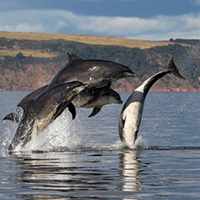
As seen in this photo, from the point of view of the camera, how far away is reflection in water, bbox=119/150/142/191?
1468cm

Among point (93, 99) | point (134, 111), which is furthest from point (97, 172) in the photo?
point (93, 99)

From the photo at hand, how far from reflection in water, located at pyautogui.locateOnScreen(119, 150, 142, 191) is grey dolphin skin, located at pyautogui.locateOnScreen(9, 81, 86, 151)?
2.95 meters

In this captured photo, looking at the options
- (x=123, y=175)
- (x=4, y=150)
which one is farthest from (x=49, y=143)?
(x=123, y=175)

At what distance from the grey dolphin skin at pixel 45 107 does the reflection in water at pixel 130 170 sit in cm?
295

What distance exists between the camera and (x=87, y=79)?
885 inches

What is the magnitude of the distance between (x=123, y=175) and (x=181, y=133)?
59.8 feet

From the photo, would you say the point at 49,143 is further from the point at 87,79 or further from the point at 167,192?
the point at 167,192

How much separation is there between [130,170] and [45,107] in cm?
553

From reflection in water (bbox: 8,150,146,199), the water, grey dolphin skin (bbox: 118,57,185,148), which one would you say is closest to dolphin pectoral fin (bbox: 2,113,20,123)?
the water

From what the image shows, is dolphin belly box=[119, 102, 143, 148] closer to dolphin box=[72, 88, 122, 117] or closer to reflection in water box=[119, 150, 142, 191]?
dolphin box=[72, 88, 122, 117]

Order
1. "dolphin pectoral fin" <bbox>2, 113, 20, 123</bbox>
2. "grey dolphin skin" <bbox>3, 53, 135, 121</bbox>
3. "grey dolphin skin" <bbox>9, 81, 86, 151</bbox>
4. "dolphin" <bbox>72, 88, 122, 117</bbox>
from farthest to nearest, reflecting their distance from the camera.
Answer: "dolphin pectoral fin" <bbox>2, 113, 20, 123</bbox>, "dolphin" <bbox>72, 88, 122, 117</bbox>, "grey dolphin skin" <bbox>3, 53, 135, 121</bbox>, "grey dolphin skin" <bbox>9, 81, 86, 151</bbox>

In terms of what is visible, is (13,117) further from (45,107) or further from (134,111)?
(134,111)

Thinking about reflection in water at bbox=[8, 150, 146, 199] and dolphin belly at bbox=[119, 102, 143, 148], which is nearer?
reflection in water at bbox=[8, 150, 146, 199]

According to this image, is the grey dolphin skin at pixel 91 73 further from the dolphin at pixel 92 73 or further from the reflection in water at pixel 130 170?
the reflection in water at pixel 130 170
